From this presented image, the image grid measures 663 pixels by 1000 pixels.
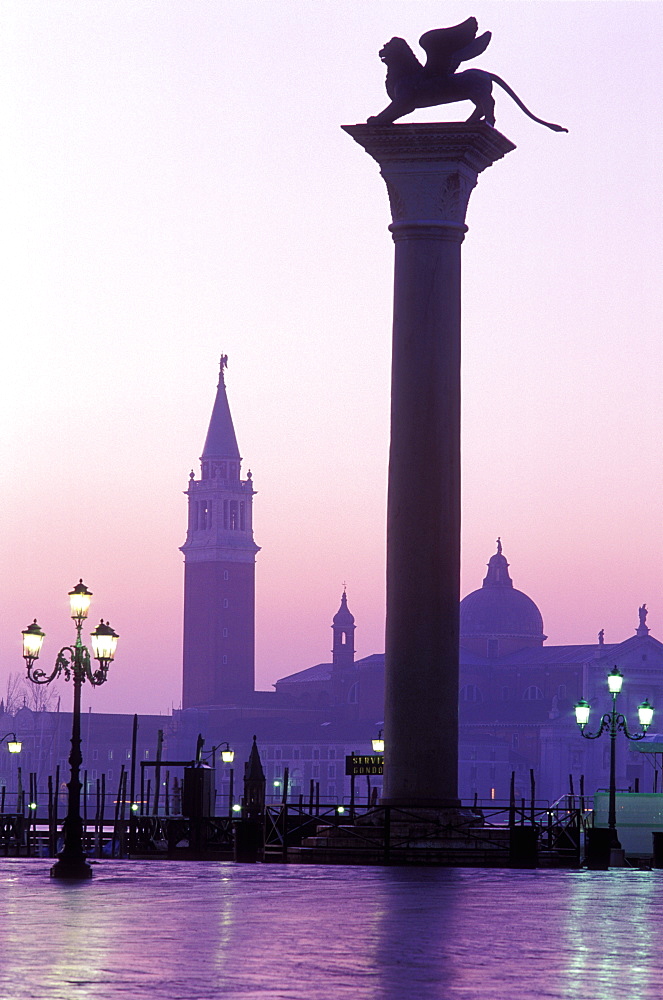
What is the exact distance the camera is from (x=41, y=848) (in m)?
49.2

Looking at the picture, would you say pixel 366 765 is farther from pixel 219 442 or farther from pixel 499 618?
pixel 219 442

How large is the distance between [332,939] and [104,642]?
939 centimetres

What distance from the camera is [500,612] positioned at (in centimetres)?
14288

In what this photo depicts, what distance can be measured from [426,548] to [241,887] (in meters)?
5.40

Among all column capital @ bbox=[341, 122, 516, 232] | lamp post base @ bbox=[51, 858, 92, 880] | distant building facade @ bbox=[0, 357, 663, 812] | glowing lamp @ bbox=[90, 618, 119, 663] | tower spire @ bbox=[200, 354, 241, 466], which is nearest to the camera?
lamp post base @ bbox=[51, 858, 92, 880]

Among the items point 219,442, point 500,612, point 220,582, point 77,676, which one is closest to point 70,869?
point 77,676

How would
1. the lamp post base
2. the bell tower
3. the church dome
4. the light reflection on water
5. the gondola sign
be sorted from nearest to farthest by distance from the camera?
the light reflection on water < the lamp post base < the gondola sign < the bell tower < the church dome

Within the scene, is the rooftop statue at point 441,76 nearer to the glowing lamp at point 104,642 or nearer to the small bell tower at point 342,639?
the glowing lamp at point 104,642

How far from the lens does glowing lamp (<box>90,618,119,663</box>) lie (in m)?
19.5

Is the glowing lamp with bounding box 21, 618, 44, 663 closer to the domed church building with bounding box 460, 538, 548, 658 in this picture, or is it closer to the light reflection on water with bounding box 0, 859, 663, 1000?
the light reflection on water with bounding box 0, 859, 663, 1000

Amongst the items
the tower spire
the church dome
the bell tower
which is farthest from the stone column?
the tower spire

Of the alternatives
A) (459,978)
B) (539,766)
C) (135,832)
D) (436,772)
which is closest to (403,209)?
(436,772)

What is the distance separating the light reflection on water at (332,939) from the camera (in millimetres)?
8250

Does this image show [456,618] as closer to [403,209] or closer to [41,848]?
[403,209]
